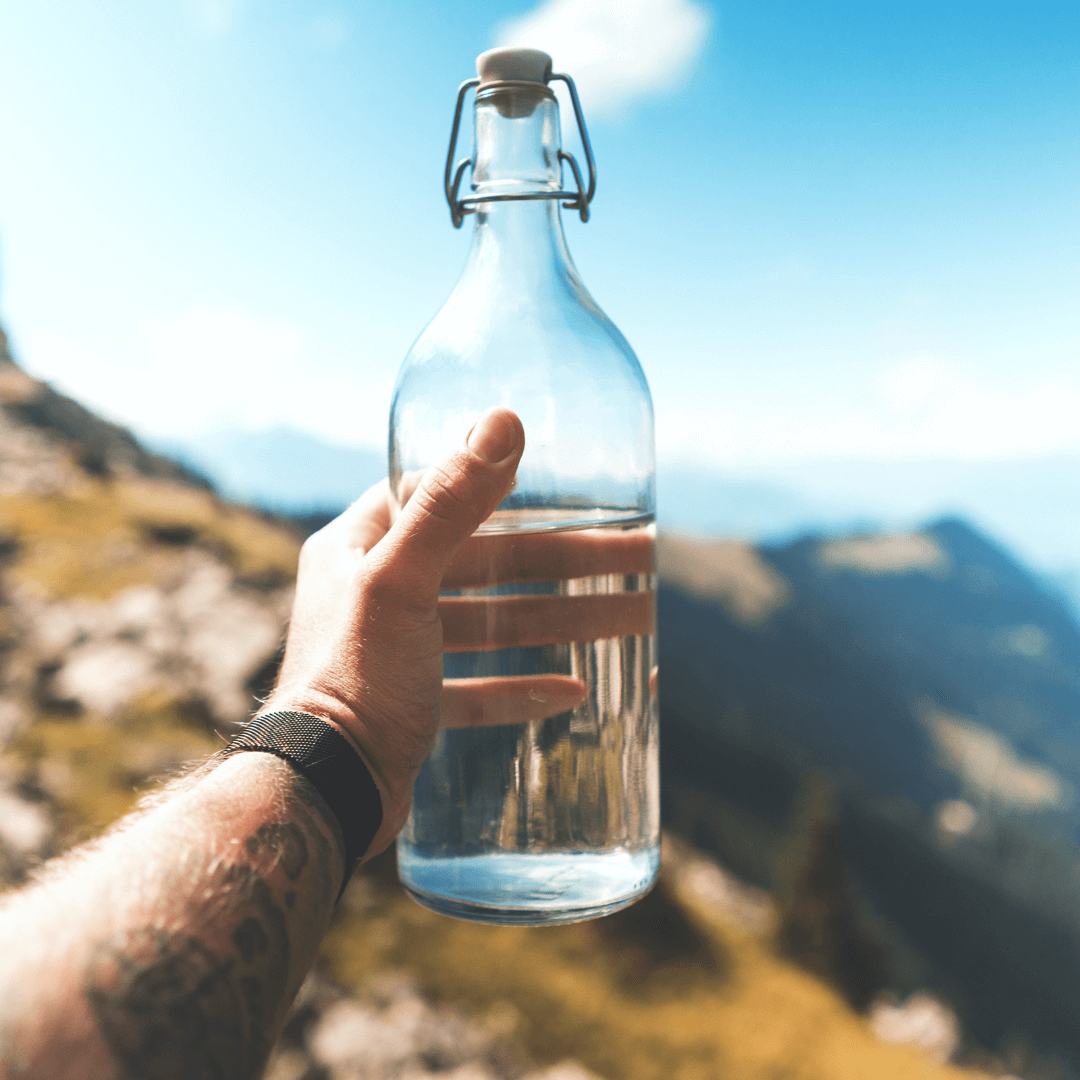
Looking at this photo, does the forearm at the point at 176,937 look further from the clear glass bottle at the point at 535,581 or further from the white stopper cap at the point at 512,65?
the white stopper cap at the point at 512,65

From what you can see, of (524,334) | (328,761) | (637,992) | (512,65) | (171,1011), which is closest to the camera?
(171,1011)

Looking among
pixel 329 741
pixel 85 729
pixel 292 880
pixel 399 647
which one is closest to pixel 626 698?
pixel 399 647

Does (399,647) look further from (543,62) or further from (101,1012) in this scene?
(543,62)

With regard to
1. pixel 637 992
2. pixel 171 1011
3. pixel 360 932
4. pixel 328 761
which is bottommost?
pixel 637 992

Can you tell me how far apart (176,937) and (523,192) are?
1.40 m

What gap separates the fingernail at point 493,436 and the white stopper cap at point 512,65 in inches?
25.0

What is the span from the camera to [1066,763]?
10469 cm

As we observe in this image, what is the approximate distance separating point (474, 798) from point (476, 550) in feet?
1.65

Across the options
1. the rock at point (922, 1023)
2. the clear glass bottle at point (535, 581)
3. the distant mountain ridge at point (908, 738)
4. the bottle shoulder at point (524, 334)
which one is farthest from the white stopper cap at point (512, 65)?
the distant mountain ridge at point (908, 738)

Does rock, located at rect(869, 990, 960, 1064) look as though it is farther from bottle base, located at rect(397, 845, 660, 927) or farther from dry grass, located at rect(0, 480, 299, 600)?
bottle base, located at rect(397, 845, 660, 927)

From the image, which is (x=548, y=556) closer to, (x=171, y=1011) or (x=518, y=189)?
(x=518, y=189)

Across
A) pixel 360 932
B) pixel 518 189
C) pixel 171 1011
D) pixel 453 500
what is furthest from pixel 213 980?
pixel 360 932

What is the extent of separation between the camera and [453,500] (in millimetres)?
1471

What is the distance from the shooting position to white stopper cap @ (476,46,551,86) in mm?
1553
